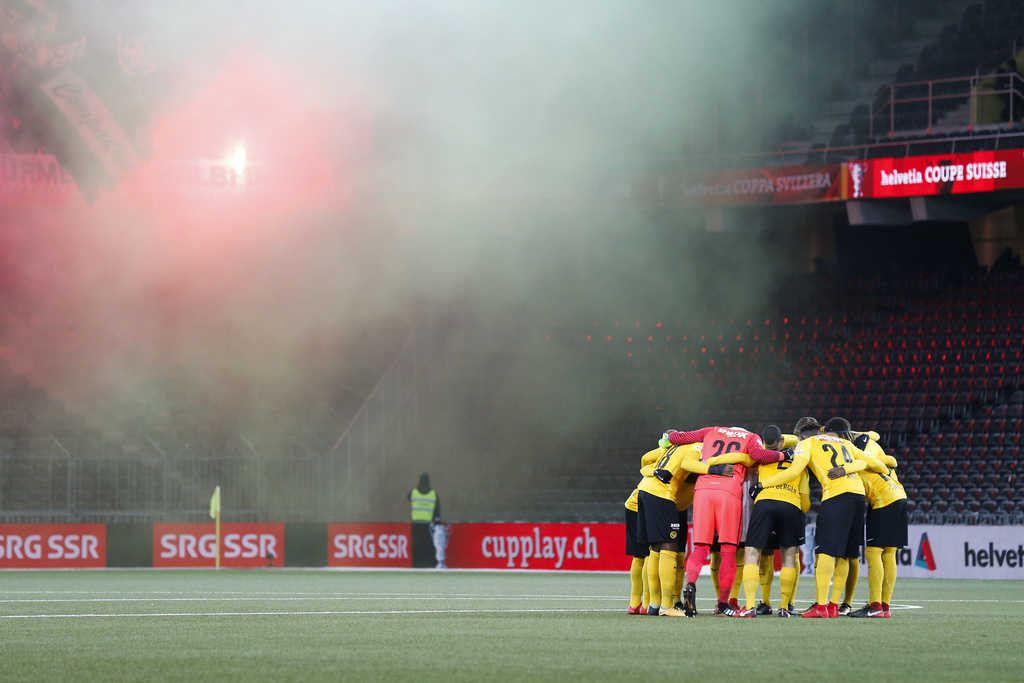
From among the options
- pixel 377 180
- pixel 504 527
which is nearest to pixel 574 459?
pixel 504 527

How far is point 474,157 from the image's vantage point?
63.4ft

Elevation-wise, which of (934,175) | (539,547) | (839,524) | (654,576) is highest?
(934,175)

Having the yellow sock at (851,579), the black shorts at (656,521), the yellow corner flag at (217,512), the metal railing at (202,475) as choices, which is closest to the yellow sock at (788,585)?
the yellow sock at (851,579)

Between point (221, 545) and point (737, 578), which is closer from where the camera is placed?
point (737, 578)

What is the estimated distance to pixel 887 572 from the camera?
9.70 m

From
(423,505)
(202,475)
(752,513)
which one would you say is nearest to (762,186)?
(423,505)

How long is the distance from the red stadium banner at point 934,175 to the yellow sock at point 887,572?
1384 cm

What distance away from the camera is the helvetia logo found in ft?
58.3

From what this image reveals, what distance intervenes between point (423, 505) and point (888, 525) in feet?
38.6

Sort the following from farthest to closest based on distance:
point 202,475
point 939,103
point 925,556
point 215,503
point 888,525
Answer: point 939,103, point 202,475, point 215,503, point 925,556, point 888,525

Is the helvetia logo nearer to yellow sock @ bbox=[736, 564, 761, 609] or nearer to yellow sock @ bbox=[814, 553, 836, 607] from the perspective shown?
yellow sock @ bbox=[814, 553, 836, 607]

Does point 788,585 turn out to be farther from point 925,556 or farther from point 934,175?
point 934,175

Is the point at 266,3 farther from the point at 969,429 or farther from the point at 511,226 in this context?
the point at 969,429

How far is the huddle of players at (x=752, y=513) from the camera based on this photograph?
9203 mm
